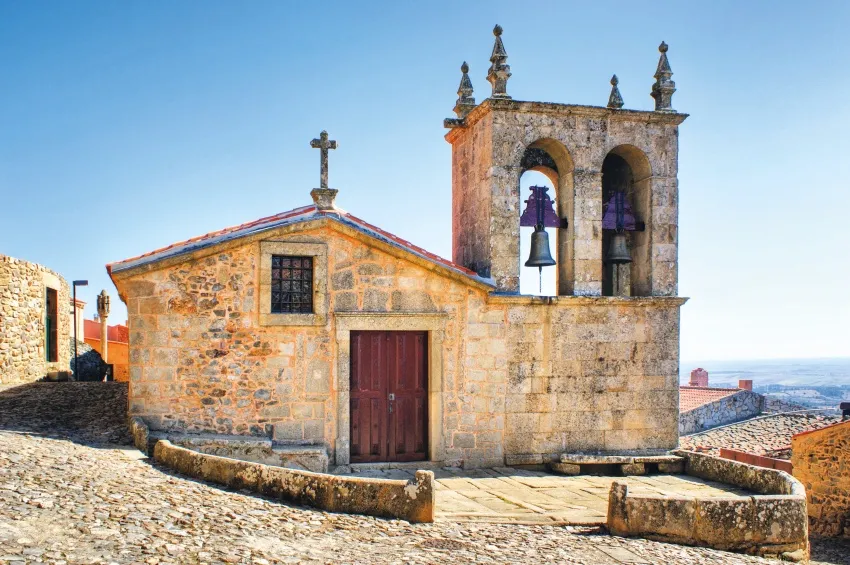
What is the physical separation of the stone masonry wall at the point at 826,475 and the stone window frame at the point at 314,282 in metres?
12.9

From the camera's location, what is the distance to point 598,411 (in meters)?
11.5

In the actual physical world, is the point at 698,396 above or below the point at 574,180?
below

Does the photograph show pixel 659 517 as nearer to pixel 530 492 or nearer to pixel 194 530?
pixel 530 492

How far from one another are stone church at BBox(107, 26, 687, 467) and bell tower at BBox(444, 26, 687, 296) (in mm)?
33

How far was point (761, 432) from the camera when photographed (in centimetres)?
2575

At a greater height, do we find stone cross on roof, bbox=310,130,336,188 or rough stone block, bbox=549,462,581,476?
stone cross on roof, bbox=310,130,336,188

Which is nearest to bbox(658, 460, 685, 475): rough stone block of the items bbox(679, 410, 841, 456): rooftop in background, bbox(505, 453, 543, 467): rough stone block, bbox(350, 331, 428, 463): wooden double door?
bbox(505, 453, 543, 467): rough stone block

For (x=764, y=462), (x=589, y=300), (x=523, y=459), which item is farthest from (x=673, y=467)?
(x=764, y=462)

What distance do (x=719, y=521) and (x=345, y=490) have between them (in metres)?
4.10

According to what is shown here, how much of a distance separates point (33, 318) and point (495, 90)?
12.3 meters

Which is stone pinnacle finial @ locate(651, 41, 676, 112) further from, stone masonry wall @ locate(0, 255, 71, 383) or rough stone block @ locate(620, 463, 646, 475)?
stone masonry wall @ locate(0, 255, 71, 383)

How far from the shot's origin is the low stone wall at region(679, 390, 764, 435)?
26.5m

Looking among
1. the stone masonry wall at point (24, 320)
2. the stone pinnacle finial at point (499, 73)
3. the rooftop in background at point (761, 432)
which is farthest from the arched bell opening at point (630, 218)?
the stone masonry wall at point (24, 320)

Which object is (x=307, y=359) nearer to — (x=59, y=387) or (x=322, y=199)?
(x=322, y=199)
